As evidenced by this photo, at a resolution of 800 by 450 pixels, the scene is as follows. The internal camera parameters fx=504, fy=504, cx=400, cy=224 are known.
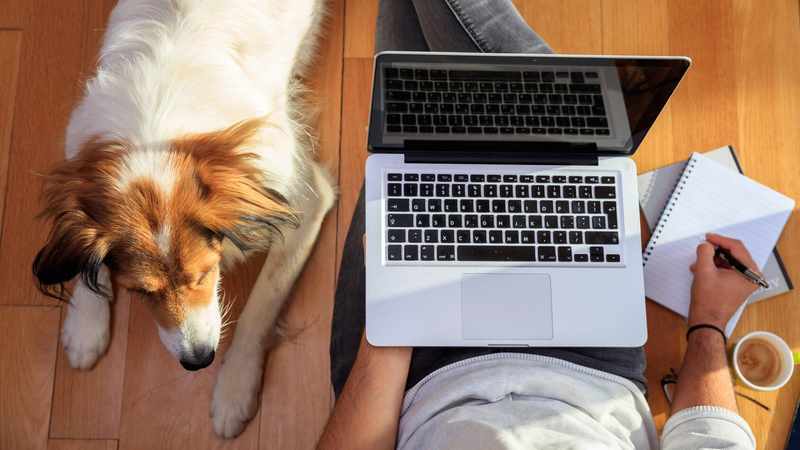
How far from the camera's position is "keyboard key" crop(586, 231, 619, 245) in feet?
3.89

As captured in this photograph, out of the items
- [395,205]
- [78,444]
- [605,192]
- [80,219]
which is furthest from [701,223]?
[78,444]

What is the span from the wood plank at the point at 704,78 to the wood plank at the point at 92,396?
1.91 m

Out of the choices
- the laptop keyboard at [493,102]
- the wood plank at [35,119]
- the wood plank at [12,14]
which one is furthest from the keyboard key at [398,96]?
the wood plank at [12,14]

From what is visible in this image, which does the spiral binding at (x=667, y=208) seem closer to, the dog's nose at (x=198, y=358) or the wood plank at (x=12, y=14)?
the dog's nose at (x=198, y=358)

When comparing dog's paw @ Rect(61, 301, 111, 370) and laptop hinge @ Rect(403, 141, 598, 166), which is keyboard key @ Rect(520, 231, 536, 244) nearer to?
laptop hinge @ Rect(403, 141, 598, 166)

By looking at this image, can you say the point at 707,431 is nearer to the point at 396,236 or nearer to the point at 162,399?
the point at 396,236

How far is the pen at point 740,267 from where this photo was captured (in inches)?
53.4

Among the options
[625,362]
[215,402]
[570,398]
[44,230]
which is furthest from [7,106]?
[625,362]

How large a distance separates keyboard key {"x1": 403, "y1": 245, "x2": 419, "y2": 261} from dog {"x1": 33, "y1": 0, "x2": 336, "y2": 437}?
0.32 meters

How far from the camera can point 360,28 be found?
5.65 feet

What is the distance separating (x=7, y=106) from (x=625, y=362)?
81.1 inches

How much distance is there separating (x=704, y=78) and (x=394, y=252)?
1.26 m

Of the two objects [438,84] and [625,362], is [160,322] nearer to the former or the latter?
[438,84]

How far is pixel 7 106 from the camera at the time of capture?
169cm
